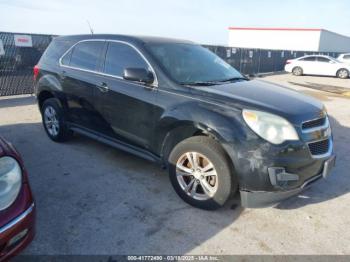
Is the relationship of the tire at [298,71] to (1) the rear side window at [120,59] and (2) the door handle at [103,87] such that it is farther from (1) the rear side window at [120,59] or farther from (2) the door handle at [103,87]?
(2) the door handle at [103,87]

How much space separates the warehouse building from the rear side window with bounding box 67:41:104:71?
42.5m

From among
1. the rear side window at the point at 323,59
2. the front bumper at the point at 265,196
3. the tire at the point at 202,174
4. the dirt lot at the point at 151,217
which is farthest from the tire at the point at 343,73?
the tire at the point at 202,174

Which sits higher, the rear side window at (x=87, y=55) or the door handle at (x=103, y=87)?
the rear side window at (x=87, y=55)

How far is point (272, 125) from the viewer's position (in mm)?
3068

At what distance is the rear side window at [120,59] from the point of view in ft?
13.3

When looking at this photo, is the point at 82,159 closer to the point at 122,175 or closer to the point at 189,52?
the point at 122,175

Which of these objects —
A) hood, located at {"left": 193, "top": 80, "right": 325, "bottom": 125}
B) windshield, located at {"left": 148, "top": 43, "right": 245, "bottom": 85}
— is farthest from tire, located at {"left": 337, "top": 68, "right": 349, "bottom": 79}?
hood, located at {"left": 193, "top": 80, "right": 325, "bottom": 125}

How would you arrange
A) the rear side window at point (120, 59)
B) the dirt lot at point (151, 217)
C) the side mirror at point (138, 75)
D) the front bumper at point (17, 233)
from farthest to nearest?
the rear side window at point (120, 59), the side mirror at point (138, 75), the dirt lot at point (151, 217), the front bumper at point (17, 233)

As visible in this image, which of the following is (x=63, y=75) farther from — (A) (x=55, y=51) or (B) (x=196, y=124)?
(B) (x=196, y=124)

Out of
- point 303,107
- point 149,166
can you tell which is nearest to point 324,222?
point 303,107

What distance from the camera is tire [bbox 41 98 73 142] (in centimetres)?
529

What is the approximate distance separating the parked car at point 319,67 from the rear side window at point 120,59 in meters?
19.7

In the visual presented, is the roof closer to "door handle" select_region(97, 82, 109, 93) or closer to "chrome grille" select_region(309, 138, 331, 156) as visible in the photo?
"door handle" select_region(97, 82, 109, 93)

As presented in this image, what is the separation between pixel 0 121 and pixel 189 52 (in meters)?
4.89
